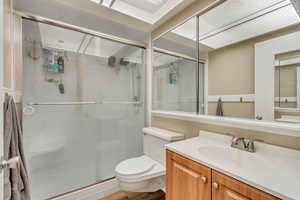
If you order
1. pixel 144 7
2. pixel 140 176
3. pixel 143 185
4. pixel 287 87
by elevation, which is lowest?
pixel 143 185

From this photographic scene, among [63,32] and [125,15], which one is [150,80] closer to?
[125,15]

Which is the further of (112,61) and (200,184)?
(112,61)

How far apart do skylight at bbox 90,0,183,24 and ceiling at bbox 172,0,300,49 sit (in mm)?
299

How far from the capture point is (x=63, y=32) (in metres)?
1.63

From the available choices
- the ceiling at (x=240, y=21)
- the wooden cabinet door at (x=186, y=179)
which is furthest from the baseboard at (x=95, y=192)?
the ceiling at (x=240, y=21)

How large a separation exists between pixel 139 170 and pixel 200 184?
27.9 inches

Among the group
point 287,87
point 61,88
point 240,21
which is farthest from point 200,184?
point 61,88

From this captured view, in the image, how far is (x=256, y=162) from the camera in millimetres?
864

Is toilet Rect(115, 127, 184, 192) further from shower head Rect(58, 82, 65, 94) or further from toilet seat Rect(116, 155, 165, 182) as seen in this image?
shower head Rect(58, 82, 65, 94)

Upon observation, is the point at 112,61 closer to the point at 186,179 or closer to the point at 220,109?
the point at 220,109

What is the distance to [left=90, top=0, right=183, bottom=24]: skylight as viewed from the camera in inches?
61.9

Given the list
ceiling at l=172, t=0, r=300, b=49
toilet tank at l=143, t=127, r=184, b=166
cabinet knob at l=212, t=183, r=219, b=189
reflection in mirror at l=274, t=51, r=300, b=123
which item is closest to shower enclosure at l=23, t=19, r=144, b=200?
toilet tank at l=143, t=127, r=184, b=166

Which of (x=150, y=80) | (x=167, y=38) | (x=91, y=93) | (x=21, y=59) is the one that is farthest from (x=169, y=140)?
(x=21, y=59)

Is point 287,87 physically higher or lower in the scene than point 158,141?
higher
